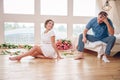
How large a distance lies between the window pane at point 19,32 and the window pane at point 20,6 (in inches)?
15.0

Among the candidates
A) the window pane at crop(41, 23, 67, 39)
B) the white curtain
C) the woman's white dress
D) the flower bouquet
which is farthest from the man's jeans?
the window pane at crop(41, 23, 67, 39)

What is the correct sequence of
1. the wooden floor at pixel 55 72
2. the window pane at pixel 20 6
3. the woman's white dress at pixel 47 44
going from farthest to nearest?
the window pane at pixel 20 6, the woman's white dress at pixel 47 44, the wooden floor at pixel 55 72

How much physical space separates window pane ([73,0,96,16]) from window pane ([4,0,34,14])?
135 cm

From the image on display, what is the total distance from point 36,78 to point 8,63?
3.90 feet

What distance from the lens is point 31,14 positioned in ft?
21.4

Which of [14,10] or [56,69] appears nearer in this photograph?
[56,69]

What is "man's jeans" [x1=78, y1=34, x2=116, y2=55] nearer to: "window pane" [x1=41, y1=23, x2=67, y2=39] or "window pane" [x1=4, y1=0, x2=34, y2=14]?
"window pane" [x1=41, y1=23, x2=67, y2=39]

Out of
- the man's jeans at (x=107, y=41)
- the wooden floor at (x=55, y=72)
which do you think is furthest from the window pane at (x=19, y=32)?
the wooden floor at (x=55, y=72)

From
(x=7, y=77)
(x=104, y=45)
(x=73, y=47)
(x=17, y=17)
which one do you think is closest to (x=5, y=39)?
(x=17, y=17)

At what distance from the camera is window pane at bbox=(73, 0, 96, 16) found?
6.68 m

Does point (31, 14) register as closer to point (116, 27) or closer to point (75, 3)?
point (75, 3)

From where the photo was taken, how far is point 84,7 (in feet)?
22.2

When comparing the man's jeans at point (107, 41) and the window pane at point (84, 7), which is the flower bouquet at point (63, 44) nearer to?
the window pane at point (84, 7)

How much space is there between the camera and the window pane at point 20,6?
6508 mm
